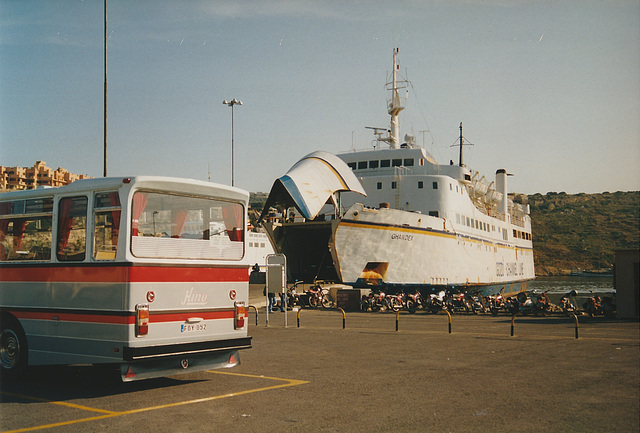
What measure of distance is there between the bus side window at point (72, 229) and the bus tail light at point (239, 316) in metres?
2.53

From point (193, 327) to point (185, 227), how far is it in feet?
5.00

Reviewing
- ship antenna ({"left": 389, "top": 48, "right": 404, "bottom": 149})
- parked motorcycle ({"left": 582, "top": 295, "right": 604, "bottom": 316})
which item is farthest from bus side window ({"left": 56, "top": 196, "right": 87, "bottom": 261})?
ship antenna ({"left": 389, "top": 48, "right": 404, "bottom": 149})

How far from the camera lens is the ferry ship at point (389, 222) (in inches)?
1208

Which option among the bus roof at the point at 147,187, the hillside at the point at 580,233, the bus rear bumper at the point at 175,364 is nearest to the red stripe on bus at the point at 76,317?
the bus rear bumper at the point at 175,364

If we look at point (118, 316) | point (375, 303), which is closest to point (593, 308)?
point (375, 303)

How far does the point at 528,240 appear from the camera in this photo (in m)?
69.2

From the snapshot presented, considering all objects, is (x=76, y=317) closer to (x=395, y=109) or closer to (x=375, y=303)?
(x=375, y=303)

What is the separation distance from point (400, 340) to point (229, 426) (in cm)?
898

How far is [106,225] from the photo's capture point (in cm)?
813

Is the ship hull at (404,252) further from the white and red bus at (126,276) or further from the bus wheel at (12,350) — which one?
the bus wheel at (12,350)

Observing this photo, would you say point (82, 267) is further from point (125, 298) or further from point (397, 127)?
point (397, 127)

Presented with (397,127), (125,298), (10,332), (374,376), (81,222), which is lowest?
(374,376)

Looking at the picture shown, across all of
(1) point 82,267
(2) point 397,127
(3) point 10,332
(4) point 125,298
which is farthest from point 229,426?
(2) point 397,127

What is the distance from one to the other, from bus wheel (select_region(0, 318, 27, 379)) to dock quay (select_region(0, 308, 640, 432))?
35cm
